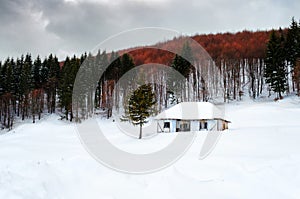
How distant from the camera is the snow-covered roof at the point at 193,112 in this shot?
26597mm

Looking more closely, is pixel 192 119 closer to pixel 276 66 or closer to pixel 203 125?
pixel 203 125

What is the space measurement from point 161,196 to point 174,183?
3.48 feet

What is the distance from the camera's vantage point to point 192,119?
87.9 feet

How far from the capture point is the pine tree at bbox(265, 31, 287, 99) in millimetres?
39656

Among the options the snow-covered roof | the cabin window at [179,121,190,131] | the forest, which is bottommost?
the cabin window at [179,121,190,131]

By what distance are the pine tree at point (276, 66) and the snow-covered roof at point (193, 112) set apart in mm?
17795

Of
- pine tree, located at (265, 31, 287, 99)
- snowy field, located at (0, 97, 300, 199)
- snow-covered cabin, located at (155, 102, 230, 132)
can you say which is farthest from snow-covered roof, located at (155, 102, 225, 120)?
pine tree, located at (265, 31, 287, 99)

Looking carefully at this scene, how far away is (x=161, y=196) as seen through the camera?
957 centimetres

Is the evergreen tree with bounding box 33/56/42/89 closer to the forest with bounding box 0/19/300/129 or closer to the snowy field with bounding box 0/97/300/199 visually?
the forest with bounding box 0/19/300/129

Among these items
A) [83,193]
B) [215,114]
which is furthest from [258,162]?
[215,114]

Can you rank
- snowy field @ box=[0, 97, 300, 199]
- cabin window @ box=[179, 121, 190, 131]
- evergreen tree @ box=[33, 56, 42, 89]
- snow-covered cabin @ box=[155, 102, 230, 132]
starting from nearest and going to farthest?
snowy field @ box=[0, 97, 300, 199], snow-covered cabin @ box=[155, 102, 230, 132], cabin window @ box=[179, 121, 190, 131], evergreen tree @ box=[33, 56, 42, 89]

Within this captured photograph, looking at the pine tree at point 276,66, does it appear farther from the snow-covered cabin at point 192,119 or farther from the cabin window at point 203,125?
the cabin window at point 203,125

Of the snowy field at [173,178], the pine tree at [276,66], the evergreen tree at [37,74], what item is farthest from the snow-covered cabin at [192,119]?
the evergreen tree at [37,74]

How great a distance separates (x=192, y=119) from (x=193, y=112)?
103 centimetres
